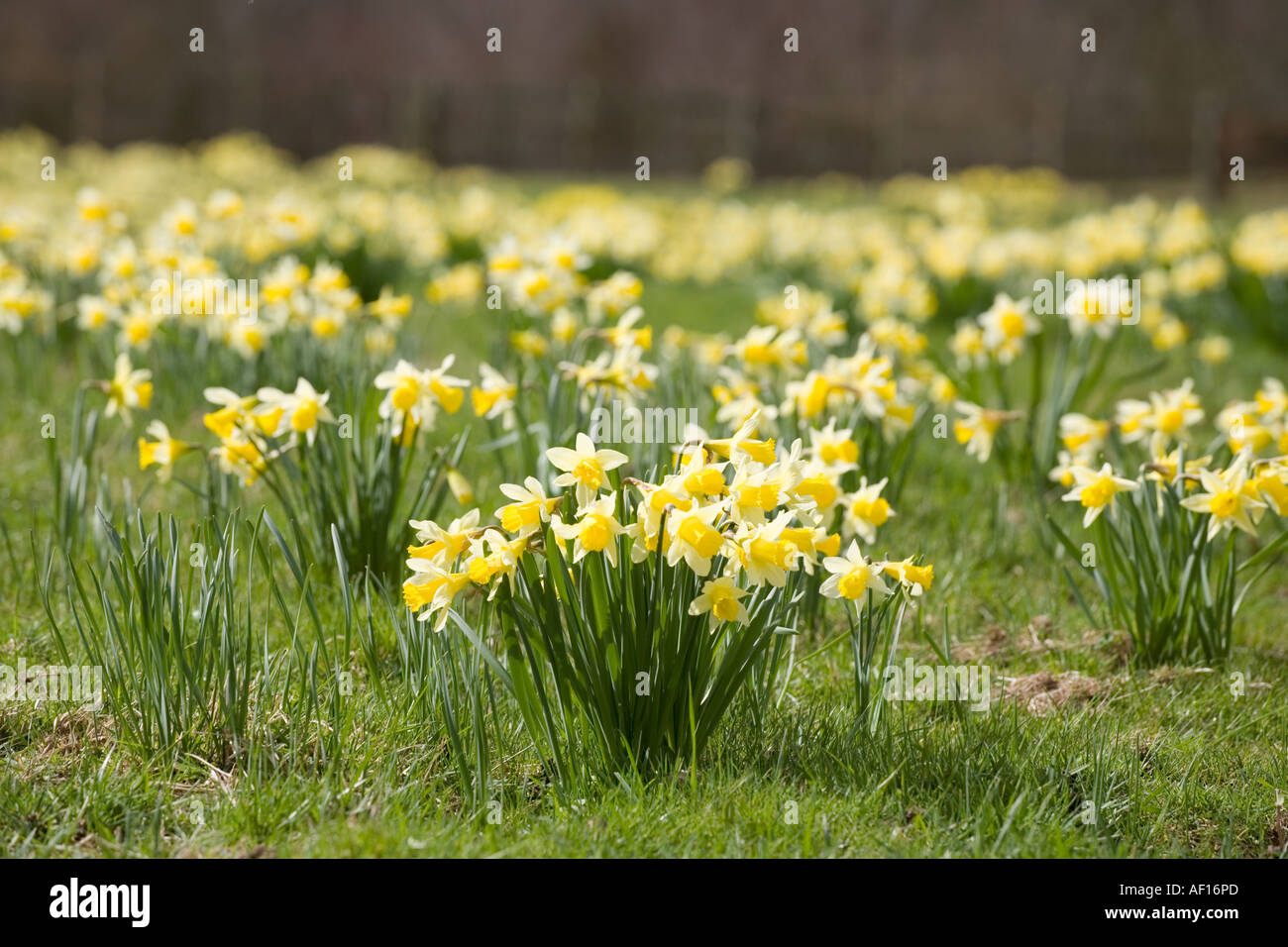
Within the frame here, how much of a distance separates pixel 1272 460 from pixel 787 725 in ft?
3.76

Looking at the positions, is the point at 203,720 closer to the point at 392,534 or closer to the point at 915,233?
the point at 392,534

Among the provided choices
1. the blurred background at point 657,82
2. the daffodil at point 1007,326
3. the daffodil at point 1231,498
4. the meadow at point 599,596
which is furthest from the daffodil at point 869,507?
the blurred background at point 657,82

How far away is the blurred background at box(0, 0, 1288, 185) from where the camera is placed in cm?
1858

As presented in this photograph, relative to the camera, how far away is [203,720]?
83.5 inches

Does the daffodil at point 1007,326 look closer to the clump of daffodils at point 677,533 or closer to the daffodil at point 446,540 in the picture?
the clump of daffodils at point 677,533

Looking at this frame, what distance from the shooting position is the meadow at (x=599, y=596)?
1.90 meters

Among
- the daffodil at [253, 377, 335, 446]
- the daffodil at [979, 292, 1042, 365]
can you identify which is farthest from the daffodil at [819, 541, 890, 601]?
the daffodil at [979, 292, 1042, 365]

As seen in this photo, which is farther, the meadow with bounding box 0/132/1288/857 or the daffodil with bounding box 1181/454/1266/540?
the daffodil with bounding box 1181/454/1266/540

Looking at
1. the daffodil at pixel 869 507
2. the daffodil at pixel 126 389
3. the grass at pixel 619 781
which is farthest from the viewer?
the daffodil at pixel 126 389

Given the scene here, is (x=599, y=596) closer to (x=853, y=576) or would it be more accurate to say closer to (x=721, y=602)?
(x=721, y=602)

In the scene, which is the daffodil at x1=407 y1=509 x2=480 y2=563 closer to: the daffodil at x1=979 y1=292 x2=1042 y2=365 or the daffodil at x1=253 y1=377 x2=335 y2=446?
the daffodil at x1=253 y1=377 x2=335 y2=446

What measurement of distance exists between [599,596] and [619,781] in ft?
1.05

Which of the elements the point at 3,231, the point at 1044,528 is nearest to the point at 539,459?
the point at 1044,528
